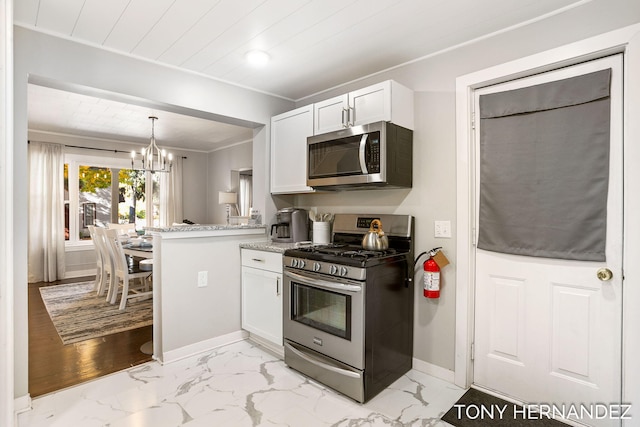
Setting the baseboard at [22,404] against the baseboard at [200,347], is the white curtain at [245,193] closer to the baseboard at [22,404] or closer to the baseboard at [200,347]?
the baseboard at [200,347]

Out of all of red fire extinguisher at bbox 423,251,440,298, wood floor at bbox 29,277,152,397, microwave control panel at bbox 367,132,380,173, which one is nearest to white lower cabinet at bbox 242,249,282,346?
wood floor at bbox 29,277,152,397

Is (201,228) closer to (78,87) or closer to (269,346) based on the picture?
(269,346)

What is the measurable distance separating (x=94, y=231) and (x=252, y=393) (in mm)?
3766

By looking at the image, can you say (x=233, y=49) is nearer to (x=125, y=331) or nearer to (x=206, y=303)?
(x=206, y=303)

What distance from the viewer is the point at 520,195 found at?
2.08 meters

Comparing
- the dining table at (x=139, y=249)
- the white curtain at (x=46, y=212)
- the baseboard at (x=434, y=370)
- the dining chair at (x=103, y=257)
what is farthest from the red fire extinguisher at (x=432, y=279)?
the white curtain at (x=46, y=212)

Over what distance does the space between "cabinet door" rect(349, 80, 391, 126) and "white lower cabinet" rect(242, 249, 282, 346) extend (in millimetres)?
1234

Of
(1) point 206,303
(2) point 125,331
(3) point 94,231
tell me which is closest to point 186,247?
(1) point 206,303

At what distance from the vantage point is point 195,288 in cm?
282

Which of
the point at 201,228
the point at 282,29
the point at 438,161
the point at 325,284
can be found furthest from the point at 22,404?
the point at 438,161

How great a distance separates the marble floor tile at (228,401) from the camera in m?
1.93

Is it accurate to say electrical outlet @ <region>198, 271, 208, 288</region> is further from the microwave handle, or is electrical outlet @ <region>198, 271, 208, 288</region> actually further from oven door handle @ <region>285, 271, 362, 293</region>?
the microwave handle

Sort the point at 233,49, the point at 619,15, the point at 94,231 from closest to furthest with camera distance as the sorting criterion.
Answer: the point at 619,15
the point at 233,49
the point at 94,231

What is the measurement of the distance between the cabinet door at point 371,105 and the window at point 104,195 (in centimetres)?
450
